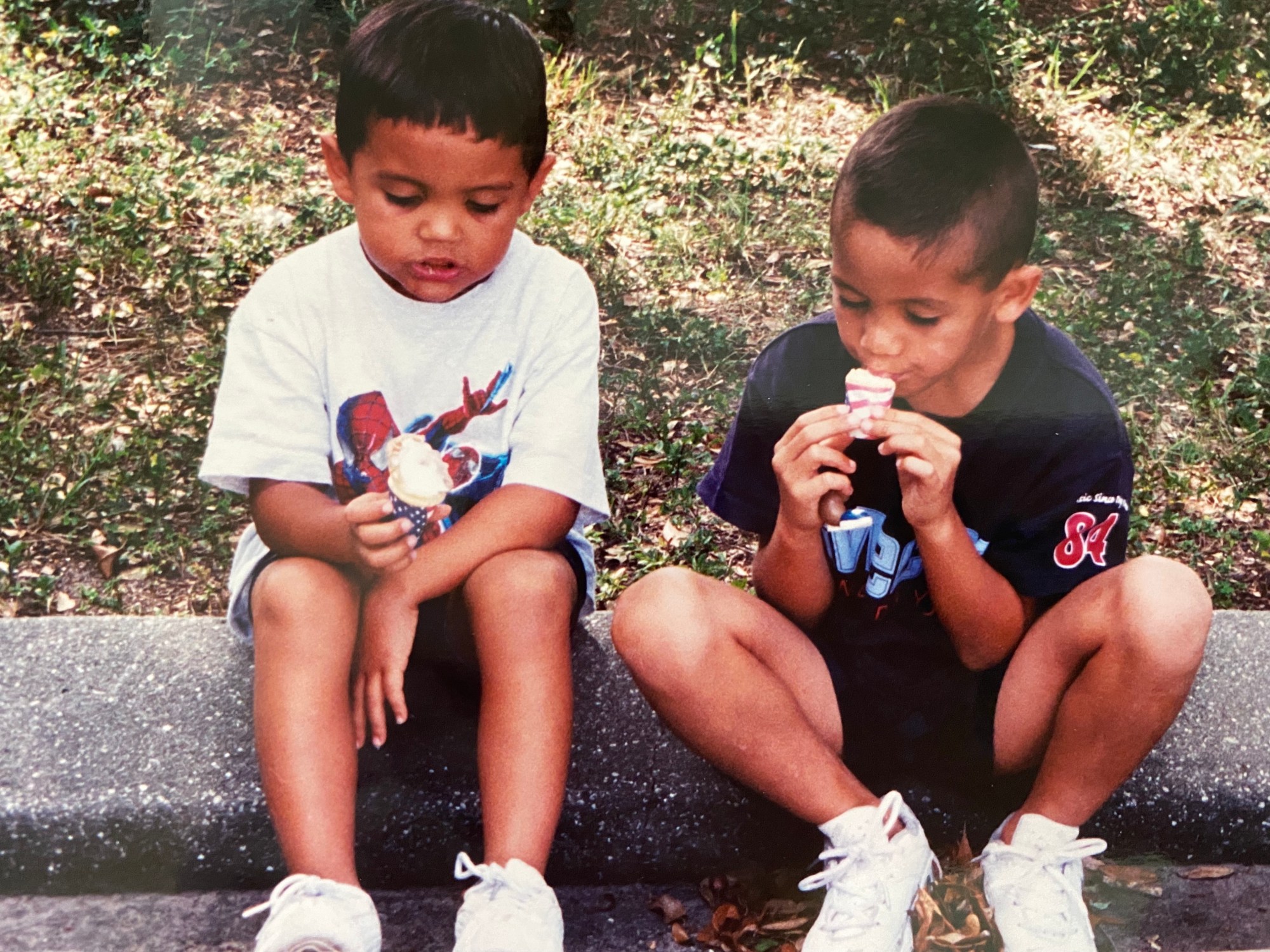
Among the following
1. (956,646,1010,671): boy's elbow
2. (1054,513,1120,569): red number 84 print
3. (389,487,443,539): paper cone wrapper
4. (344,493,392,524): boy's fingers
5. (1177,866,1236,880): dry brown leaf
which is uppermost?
(1054,513,1120,569): red number 84 print

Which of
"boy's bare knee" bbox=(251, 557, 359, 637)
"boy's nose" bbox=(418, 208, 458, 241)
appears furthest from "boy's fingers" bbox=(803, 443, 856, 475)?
"boy's bare knee" bbox=(251, 557, 359, 637)

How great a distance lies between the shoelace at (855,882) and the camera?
6.50 feet

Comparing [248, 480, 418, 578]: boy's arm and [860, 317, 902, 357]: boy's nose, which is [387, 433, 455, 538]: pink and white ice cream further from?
[860, 317, 902, 357]: boy's nose

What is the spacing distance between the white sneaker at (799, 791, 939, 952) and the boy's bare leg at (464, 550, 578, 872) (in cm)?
42

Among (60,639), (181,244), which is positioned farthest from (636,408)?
(60,639)

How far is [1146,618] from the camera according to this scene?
1.91 m

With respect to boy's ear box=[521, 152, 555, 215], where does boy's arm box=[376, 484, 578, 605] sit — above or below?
below

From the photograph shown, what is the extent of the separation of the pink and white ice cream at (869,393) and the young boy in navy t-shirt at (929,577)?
0.01 m

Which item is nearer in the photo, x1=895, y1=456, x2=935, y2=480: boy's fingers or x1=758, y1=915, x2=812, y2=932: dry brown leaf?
x1=895, y1=456, x2=935, y2=480: boy's fingers

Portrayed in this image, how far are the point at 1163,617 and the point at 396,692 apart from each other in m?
1.10

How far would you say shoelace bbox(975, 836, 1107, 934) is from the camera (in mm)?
1996

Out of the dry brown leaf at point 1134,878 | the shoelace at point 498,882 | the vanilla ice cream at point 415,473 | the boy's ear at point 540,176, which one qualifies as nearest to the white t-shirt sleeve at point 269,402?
the vanilla ice cream at point 415,473

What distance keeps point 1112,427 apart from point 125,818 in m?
1.60

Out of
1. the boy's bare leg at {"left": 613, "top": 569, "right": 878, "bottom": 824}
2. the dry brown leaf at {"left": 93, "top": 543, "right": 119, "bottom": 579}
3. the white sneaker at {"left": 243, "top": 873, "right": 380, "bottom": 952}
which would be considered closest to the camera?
the white sneaker at {"left": 243, "top": 873, "right": 380, "bottom": 952}
